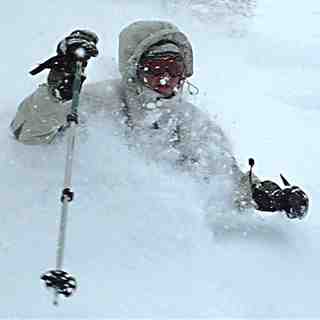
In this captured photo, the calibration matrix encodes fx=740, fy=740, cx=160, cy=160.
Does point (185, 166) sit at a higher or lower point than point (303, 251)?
higher

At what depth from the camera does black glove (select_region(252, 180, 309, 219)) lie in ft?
11.1

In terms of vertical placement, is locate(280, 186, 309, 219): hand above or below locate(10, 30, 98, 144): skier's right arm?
below

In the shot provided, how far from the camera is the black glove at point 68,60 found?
2854 millimetres

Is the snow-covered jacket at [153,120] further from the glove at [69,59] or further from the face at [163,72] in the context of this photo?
the glove at [69,59]

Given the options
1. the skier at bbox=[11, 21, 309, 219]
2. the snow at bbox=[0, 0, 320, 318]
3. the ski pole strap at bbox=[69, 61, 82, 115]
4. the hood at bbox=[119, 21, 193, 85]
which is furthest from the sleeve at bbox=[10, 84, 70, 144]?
the hood at bbox=[119, 21, 193, 85]

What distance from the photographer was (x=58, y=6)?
26.7 feet

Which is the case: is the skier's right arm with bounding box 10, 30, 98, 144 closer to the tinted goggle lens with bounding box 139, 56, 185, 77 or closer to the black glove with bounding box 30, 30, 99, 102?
the black glove with bounding box 30, 30, 99, 102

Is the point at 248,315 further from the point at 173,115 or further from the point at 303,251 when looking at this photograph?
the point at 173,115

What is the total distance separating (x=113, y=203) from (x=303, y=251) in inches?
35.2

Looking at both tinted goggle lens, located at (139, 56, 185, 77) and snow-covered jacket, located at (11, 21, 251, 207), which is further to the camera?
snow-covered jacket, located at (11, 21, 251, 207)

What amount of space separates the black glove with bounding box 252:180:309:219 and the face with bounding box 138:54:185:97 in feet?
2.15

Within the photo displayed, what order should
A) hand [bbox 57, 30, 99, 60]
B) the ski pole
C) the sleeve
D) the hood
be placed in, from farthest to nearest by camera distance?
1. the hood
2. the sleeve
3. hand [bbox 57, 30, 99, 60]
4. the ski pole

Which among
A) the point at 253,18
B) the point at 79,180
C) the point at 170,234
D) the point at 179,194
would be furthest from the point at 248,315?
the point at 253,18

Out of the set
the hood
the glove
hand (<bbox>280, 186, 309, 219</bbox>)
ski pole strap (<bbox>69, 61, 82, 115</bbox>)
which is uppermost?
the hood
